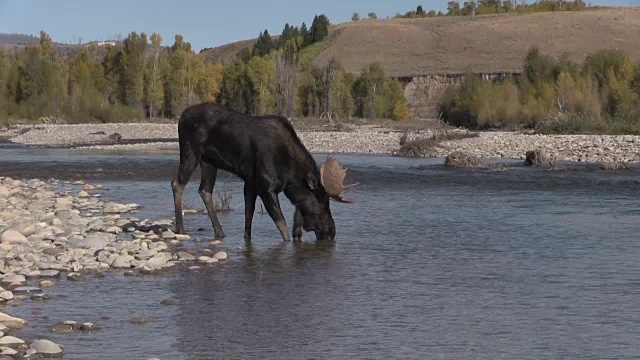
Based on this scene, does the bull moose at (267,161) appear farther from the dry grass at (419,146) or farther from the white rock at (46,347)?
the dry grass at (419,146)

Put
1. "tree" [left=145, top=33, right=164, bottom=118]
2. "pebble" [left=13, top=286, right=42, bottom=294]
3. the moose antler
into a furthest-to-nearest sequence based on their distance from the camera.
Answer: "tree" [left=145, top=33, right=164, bottom=118] < the moose antler < "pebble" [left=13, top=286, right=42, bottom=294]

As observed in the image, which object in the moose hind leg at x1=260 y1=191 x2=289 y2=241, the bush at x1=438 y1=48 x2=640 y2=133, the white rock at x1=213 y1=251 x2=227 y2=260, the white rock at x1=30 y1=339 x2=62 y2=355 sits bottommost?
the white rock at x1=213 y1=251 x2=227 y2=260

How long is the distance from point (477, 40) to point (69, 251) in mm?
136334

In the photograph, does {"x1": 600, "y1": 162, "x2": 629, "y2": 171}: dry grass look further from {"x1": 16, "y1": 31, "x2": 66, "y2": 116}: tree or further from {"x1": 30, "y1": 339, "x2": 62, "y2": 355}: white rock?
{"x1": 16, "y1": 31, "x2": 66, "y2": 116}: tree

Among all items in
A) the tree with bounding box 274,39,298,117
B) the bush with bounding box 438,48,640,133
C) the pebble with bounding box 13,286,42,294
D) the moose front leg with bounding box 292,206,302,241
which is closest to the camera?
the pebble with bounding box 13,286,42,294

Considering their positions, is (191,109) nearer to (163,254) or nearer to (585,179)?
(163,254)

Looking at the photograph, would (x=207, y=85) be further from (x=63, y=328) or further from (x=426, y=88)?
(x=63, y=328)

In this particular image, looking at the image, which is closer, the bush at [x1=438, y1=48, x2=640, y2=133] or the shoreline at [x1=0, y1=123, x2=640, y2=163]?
the shoreline at [x1=0, y1=123, x2=640, y2=163]

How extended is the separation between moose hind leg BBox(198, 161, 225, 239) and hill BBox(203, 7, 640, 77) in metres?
109

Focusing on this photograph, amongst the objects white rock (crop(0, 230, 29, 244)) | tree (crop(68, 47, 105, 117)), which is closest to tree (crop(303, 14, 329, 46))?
tree (crop(68, 47, 105, 117))

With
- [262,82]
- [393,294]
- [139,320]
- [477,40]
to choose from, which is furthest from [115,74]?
[139,320]

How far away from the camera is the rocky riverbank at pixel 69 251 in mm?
9008

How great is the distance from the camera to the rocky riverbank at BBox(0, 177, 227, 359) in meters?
9.01

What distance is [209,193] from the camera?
49.3ft
